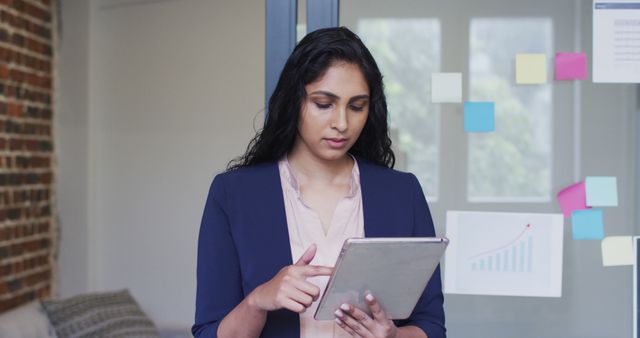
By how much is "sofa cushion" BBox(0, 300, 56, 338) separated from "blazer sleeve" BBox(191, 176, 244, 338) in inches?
63.8

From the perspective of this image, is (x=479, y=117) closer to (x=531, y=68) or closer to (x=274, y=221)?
Result: (x=531, y=68)

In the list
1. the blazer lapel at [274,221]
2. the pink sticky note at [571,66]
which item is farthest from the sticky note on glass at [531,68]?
the blazer lapel at [274,221]

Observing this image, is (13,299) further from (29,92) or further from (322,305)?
(322,305)

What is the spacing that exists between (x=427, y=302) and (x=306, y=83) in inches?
16.4

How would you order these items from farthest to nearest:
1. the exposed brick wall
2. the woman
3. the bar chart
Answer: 1. the exposed brick wall
2. the bar chart
3. the woman

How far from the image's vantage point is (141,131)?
11.7 ft

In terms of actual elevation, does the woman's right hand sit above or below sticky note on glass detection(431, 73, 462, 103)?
below

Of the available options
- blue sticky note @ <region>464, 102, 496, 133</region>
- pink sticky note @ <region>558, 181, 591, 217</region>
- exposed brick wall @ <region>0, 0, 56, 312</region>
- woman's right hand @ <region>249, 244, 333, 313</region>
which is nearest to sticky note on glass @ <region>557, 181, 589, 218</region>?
pink sticky note @ <region>558, 181, 591, 217</region>

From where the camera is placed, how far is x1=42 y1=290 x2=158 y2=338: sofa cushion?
9.40ft

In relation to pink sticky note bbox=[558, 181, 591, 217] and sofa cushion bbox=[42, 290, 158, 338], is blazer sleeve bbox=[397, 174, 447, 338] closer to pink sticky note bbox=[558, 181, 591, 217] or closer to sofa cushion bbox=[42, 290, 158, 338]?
pink sticky note bbox=[558, 181, 591, 217]

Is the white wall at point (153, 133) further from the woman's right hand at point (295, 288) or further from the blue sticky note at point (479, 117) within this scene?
the woman's right hand at point (295, 288)

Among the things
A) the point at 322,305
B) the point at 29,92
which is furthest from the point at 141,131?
the point at 322,305

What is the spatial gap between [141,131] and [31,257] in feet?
2.49

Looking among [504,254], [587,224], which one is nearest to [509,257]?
[504,254]
